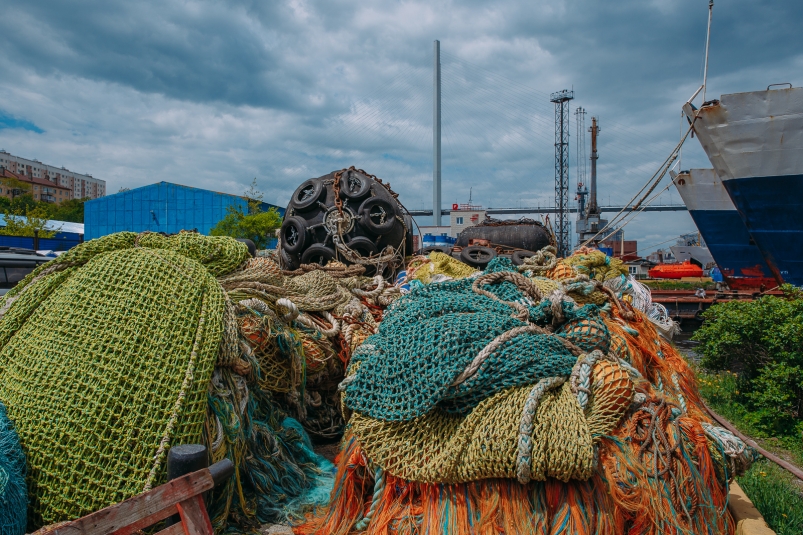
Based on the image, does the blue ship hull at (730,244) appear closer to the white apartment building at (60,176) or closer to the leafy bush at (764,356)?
the leafy bush at (764,356)

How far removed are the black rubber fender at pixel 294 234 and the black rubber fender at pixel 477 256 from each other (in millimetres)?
2189

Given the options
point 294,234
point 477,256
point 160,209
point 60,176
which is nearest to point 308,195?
point 294,234

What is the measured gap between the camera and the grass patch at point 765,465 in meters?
3.19

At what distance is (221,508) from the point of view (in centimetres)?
263

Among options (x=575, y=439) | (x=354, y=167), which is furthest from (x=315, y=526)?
(x=354, y=167)

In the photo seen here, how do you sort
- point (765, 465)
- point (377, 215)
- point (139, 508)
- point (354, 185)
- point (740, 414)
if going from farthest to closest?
1. point (354, 185)
2. point (377, 215)
3. point (740, 414)
4. point (765, 465)
5. point (139, 508)

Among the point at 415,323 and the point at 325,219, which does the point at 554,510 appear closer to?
the point at 415,323

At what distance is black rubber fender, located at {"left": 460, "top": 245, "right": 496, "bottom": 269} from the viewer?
6.98 metres

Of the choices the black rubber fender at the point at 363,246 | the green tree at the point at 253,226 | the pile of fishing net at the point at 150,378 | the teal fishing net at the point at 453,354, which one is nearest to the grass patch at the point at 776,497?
the teal fishing net at the point at 453,354

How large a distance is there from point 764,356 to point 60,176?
123 m

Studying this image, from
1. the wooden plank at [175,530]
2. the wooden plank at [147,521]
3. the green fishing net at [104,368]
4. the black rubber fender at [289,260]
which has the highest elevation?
the black rubber fender at [289,260]

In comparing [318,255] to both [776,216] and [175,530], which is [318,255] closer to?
[175,530]

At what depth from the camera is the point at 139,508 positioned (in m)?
1.73

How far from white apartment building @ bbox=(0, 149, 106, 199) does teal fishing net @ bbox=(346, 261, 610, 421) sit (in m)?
106
